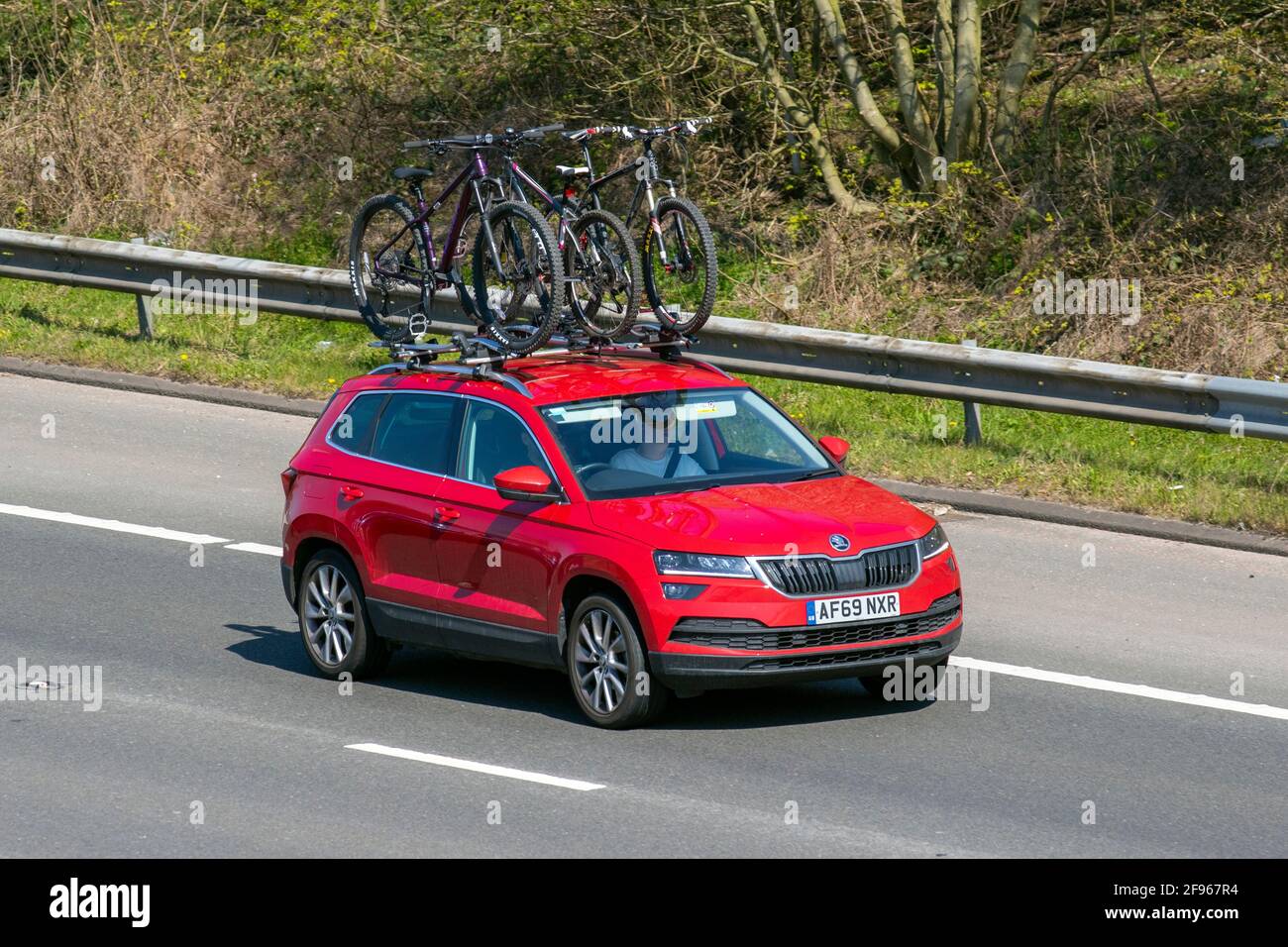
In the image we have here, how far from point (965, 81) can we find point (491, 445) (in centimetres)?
1096

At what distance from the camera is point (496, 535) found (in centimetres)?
1020

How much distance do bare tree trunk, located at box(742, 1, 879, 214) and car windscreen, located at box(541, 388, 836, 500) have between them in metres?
9.93

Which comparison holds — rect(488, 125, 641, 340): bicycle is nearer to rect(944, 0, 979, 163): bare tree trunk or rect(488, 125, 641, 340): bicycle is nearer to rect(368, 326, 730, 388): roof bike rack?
rect(368, 326, 730, 388): roof bike rack

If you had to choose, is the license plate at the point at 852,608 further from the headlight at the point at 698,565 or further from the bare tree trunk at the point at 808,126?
the bare tree trunk at the point at 808,126

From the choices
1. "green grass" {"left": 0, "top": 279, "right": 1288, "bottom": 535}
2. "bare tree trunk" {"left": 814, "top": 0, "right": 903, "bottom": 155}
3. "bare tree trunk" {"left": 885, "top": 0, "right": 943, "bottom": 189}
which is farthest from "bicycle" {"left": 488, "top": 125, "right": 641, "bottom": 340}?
"bare tree trunk" {"left": 885, "top": 0, "right": 943, "bottom": 189}

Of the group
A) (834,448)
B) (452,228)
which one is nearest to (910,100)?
(452,228)

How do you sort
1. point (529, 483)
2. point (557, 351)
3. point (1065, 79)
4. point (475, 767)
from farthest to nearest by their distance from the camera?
point (1065, 79)
point (557, 351)
point (529, 483)
point (475, 767)

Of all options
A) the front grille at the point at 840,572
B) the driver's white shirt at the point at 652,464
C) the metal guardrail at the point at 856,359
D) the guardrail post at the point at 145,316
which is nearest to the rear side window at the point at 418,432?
the driver's white shirt at the point at 652,464

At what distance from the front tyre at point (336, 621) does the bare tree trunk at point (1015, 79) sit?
11071 millimetres

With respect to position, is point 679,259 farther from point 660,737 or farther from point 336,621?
point 660,737

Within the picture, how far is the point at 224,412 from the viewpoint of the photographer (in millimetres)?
17734

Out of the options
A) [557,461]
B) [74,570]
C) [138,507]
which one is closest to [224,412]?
[138,507]

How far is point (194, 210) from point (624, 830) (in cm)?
1639

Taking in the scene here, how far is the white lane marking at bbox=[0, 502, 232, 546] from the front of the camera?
1398 cm
